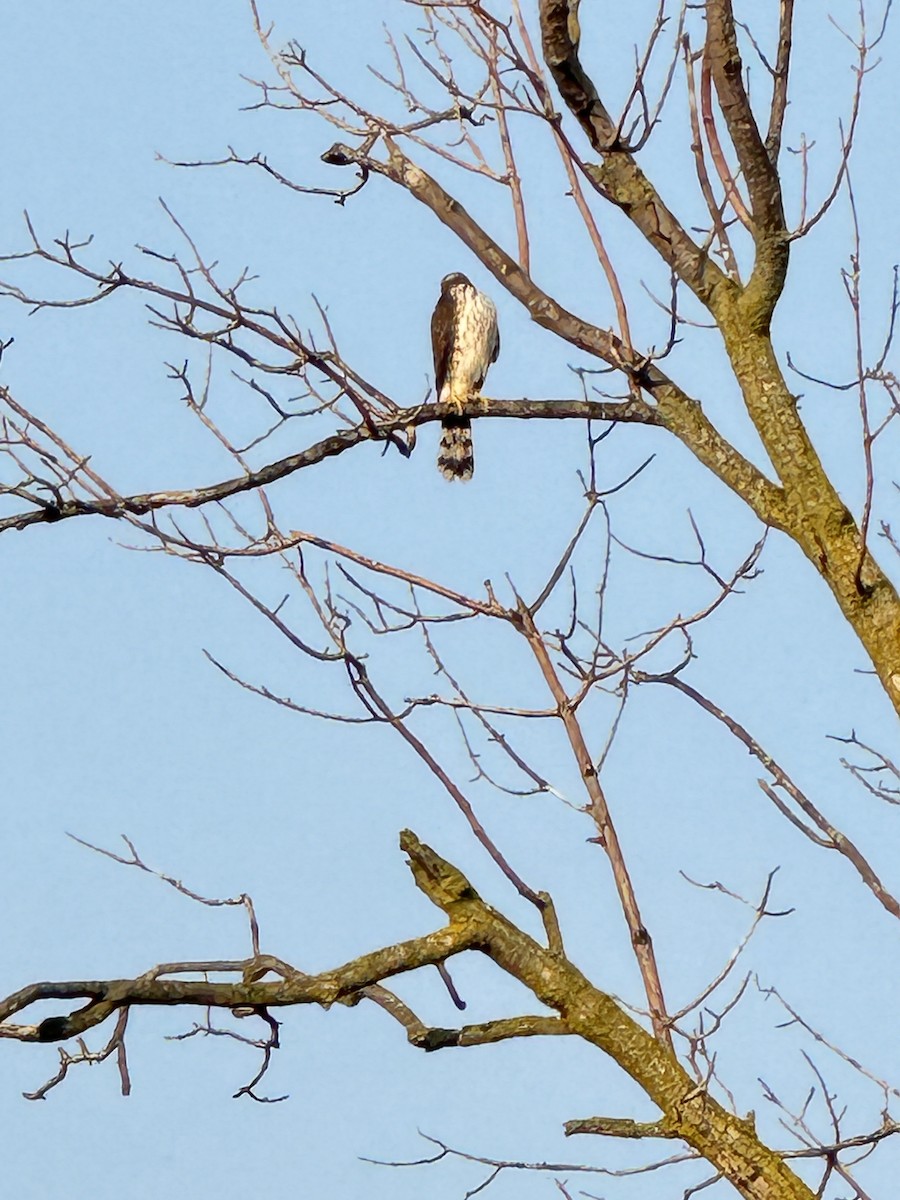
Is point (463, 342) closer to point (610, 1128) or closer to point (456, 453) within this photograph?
point (456, 453)

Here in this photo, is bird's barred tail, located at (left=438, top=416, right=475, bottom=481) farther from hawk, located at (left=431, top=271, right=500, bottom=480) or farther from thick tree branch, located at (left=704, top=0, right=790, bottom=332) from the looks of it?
thick tree branch, located at (left=704, top=0, right=790, bottom=332)

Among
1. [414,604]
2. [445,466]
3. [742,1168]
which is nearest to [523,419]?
[414,604]

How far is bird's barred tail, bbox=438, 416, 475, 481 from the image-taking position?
25.5ft

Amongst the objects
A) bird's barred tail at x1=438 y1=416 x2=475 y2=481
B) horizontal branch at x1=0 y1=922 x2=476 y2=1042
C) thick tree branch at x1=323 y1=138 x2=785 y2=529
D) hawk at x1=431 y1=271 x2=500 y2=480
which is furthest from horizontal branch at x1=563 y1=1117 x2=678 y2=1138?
hawk at x1=431 y1=271 x2=500 y2=480

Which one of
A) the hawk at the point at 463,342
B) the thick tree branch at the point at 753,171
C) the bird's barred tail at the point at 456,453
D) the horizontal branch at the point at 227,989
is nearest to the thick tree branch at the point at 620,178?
the thick tree branch at the point at 753,171

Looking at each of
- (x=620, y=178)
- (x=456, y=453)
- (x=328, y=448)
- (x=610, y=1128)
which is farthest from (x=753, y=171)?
(x=456, y=453)

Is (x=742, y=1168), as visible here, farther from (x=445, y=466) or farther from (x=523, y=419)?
(x=445, y=466)

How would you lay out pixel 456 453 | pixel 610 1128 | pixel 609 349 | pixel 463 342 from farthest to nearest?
pixel 463 342 < pixel 456 453 < pixel 609 349 < pixel 610 1128

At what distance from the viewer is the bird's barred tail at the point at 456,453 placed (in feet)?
25.5

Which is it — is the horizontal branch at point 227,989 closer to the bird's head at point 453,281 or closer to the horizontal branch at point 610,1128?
the horizontal branch at point 610,1128

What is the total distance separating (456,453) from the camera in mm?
7820

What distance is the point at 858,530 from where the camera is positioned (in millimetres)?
3656

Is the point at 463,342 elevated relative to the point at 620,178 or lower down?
elevated

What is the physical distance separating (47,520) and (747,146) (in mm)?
1888
